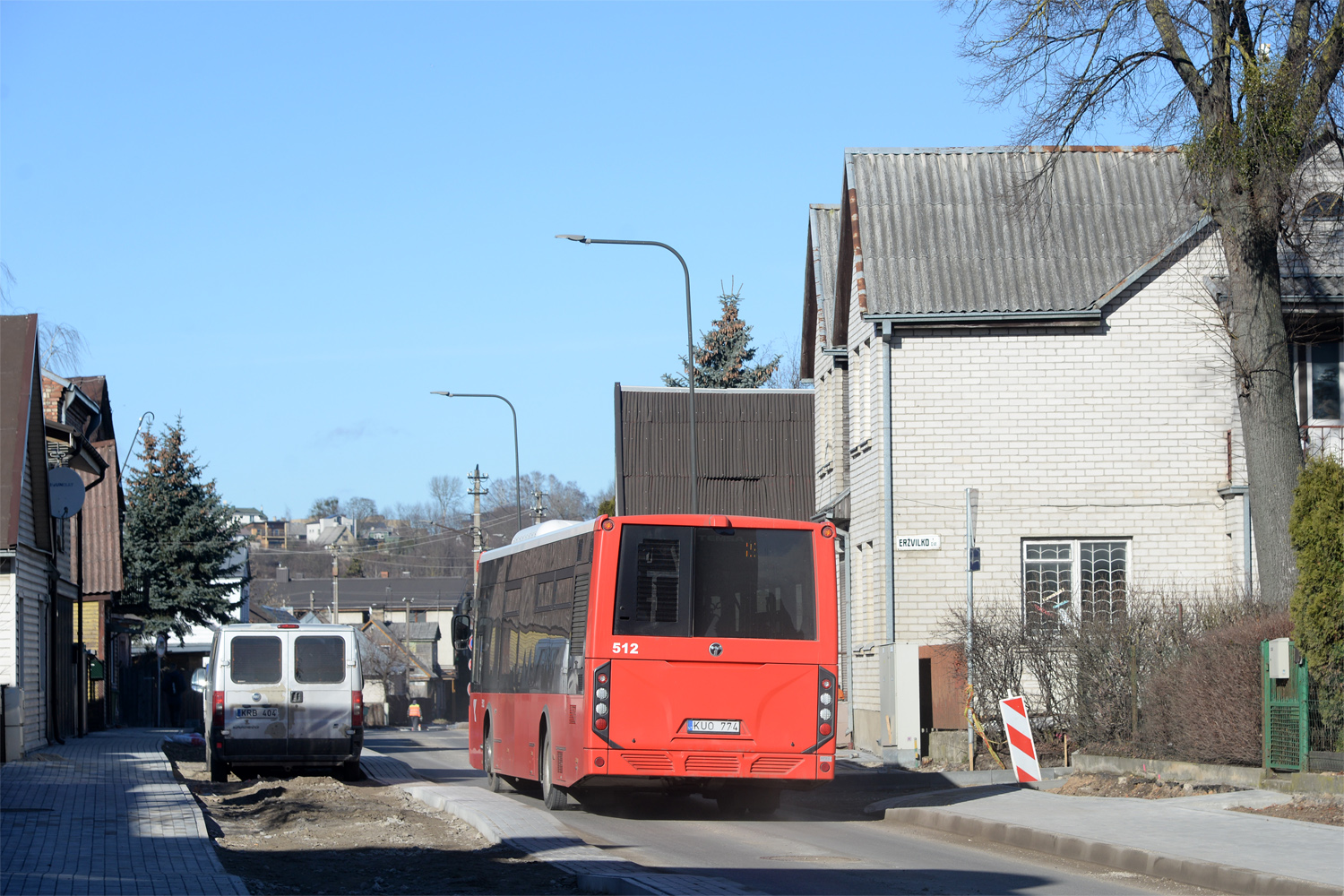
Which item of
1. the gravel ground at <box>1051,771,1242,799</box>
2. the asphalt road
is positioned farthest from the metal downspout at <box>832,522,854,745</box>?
the gravel ground at <box>1051,771,1242,799</box>

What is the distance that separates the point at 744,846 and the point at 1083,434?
14.9m

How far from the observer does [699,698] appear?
51.2ft

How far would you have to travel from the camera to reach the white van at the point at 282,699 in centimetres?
2139

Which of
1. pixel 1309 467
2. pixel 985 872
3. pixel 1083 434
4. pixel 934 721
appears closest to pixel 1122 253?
pixel 1083 434

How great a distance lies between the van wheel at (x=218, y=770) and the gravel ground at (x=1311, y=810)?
43.7ft

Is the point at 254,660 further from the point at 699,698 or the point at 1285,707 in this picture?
the point at 1285,707

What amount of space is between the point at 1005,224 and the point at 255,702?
14.9m

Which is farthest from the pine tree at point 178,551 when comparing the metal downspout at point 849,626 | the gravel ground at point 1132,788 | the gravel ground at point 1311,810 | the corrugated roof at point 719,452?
the gravel ground at point 1311,810

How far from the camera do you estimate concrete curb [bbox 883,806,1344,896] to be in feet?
33.9

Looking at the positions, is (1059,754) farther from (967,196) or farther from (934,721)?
(967,196)

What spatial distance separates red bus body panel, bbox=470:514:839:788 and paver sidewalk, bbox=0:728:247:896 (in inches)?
154

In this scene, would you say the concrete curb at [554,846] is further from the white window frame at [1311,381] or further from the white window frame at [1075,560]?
the white window frame at [1311,381]

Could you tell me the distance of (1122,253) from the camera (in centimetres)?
2738

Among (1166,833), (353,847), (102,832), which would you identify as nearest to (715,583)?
(353,847)
